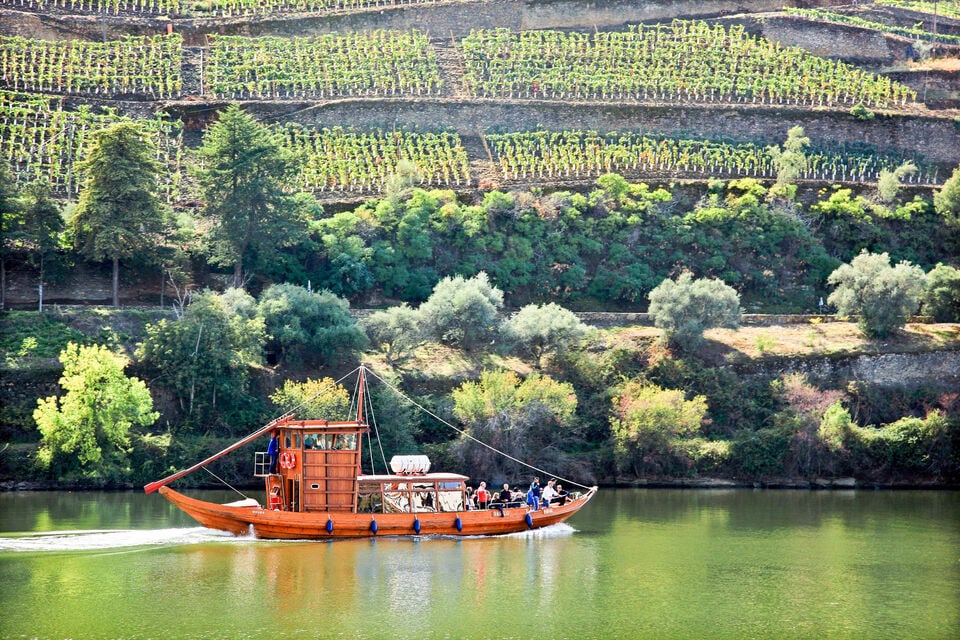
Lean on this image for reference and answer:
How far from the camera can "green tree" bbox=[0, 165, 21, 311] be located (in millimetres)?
64500

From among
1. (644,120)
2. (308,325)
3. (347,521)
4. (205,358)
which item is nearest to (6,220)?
(205,358)

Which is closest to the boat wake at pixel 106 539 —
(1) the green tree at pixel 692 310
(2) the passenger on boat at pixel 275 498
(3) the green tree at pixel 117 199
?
(2) the passenger on boat at pixel 275 498

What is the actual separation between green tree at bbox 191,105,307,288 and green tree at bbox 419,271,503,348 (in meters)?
8.51

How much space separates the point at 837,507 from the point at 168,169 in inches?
1680

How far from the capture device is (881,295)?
71.4 m

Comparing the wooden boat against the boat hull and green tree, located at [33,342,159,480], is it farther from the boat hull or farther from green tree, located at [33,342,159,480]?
green tree, located at [33,342,159,480]

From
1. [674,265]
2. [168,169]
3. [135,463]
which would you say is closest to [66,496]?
[135,463]

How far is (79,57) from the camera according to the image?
86750mm

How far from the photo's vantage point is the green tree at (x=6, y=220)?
64.5 metres

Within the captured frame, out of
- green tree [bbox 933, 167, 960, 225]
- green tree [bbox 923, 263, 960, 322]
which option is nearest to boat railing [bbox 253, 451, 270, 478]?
green tree [bbox 923, 263, 960, 322]

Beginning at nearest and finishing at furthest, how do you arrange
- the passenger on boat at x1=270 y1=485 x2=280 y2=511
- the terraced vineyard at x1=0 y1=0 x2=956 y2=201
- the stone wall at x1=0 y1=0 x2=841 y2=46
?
1. the passenger on boat at x1=270 y1=485 x2=280 y2=511
2. the terraced vineyard at x1=0 y1=0 x2=956 y2=201
3. the stone wall at x1=0 y1=0 x2=841 y2=46

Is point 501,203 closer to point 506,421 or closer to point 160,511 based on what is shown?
point 506,421

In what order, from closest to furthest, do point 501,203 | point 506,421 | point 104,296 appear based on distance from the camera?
point 506,421, point 104,296, point 501,203

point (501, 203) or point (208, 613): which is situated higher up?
point (501, 203)
